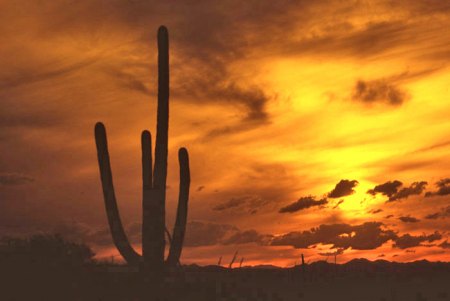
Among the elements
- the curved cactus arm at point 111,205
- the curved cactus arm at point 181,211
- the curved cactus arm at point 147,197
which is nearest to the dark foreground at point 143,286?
the curved cactus arm at point 111,205

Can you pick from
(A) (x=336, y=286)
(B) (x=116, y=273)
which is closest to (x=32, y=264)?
(B) (x=116, y=273)

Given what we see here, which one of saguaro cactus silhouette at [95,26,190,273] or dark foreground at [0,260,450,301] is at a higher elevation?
saguaro cactus silhouette at [95,26,190,273]

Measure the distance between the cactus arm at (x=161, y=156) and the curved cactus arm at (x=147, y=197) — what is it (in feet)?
0.37

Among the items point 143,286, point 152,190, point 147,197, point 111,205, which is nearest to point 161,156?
point 152,190

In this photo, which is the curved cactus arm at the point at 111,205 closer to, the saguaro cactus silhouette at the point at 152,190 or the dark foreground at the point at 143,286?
the saguaro cactus silhouette at the point at 152,190

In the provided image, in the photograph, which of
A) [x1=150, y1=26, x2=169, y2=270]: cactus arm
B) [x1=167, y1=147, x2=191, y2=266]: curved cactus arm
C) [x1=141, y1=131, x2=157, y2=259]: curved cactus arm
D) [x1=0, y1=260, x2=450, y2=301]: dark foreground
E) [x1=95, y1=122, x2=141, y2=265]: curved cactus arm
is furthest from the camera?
[x1=0, y1=260, x2=450, y2=301]: dark foreground

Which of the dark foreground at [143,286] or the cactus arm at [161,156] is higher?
the cactus arm at [161,156]

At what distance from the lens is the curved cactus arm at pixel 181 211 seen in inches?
902

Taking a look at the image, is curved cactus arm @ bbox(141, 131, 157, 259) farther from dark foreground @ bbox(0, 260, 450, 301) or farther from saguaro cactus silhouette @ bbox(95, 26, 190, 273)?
dark foreground @ bbox(0, 260, 450, 301)

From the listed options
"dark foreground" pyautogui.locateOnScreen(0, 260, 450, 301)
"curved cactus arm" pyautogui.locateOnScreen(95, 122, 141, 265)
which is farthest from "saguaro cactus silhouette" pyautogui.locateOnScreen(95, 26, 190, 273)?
"dark foreground" pyautogui.locateOnScreen(0, 260, 450, 301)

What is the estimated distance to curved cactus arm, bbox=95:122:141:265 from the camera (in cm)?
2225

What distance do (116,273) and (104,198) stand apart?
4987 millimetres

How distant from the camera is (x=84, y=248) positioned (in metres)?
34.2

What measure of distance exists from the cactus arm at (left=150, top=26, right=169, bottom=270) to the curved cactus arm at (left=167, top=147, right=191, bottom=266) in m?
0.78
